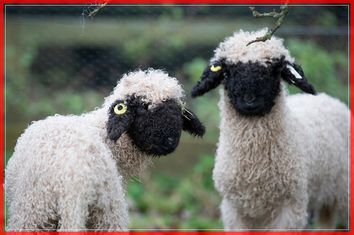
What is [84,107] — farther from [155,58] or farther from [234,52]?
[234,52]

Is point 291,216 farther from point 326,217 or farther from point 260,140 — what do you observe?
point 326,217

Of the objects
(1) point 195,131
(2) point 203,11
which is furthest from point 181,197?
(1) point 195,131

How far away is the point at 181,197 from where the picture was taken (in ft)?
23.5

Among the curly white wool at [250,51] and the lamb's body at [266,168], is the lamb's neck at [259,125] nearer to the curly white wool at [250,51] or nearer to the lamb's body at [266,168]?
the lamb's body at [266,168]

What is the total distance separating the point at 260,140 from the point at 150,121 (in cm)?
134

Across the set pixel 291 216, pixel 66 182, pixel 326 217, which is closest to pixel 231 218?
pixel 291 216

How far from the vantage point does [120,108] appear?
12.3ft

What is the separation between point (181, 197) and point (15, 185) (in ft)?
11.8

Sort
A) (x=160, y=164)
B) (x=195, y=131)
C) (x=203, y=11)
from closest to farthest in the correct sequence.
Answer: 1. (x=195, y=131)
2. (x=160, y=164)
3. (x=203, y=11)

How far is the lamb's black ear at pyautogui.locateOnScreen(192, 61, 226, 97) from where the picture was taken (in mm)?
4875

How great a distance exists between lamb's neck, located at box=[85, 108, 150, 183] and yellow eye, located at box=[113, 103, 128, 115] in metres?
0.13

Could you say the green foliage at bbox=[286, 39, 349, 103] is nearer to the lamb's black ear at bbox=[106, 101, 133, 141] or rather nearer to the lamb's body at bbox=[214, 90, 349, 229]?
the lamb's body at bbox=[214, 90, 349, 229]

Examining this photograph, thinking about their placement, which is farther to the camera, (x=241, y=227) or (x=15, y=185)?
(x=241, y=227)

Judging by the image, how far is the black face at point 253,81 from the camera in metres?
4.63
